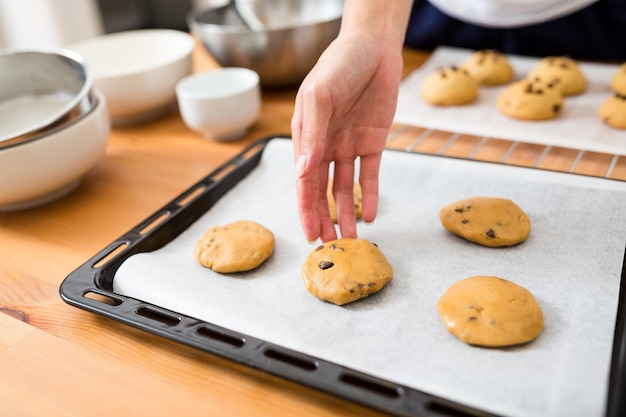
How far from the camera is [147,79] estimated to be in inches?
54.7

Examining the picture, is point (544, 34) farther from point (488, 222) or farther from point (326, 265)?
point (326, 265)

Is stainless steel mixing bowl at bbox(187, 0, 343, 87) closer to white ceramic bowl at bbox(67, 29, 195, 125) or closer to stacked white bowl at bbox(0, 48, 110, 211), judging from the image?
white ceramic bowl at bbox(67, 29, 195, 125)

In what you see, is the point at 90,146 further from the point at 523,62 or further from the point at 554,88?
the point at 523,62

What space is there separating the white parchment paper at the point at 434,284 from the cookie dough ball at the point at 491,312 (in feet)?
0.05

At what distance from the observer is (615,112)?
121 cm

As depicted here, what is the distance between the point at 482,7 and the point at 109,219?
1053mm

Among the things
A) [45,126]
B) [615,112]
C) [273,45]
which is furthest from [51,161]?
[615,112]

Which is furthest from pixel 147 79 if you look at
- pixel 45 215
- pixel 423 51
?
pixel 423 51

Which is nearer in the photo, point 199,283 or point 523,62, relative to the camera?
point 199,283

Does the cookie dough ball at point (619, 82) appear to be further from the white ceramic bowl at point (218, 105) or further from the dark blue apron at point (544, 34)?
the white ceramic bowl at point (218, 105)

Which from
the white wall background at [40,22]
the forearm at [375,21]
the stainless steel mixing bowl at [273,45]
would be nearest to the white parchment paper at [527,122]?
the stainless steel mixing bowl at [273,45]

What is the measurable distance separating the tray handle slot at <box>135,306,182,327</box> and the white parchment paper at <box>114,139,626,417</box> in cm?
2

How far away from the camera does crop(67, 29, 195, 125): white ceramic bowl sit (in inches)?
54.1

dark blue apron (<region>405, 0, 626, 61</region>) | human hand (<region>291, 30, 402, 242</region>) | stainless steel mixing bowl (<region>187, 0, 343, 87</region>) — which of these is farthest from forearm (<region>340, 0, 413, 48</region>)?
dark blue apron (<region>405, 0, 626, 61</region>)
